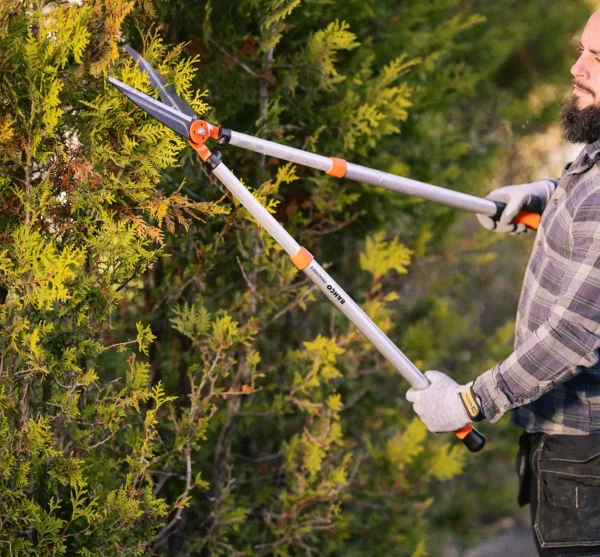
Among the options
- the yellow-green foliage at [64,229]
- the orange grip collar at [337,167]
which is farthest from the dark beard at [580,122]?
the yellow-green foliage at [64,229]

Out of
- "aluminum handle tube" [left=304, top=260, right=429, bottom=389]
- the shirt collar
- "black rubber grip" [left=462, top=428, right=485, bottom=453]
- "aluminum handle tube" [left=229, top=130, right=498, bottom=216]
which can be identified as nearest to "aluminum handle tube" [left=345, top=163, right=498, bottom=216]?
"aluminum handle tube" [left=229, top=130, right=498, bottom=216]

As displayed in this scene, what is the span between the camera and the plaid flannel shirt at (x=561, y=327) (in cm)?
245

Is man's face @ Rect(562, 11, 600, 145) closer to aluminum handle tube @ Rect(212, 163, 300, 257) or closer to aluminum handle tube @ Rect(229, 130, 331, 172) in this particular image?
aluminum handle tube @ Rect(229, 130, 331, 172)

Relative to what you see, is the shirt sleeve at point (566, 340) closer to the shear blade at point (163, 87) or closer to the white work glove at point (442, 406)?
the white work glove at point (442, 406)

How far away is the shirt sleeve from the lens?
244 cm

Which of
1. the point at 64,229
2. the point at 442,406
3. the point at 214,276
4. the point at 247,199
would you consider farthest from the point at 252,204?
the point at 214,276

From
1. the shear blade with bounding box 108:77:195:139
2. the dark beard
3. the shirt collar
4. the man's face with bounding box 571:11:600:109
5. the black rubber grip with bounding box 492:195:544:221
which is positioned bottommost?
the black rubber grip with bounding box 492:195:544:221

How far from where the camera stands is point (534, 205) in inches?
132

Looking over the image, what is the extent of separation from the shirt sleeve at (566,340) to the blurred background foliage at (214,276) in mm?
1098

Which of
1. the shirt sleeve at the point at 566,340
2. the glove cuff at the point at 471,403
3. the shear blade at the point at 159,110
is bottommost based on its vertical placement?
the glove cuff at the point at 471,403

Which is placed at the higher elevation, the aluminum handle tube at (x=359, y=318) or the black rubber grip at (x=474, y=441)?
the aluminum handle tube at (x=359, y=318)

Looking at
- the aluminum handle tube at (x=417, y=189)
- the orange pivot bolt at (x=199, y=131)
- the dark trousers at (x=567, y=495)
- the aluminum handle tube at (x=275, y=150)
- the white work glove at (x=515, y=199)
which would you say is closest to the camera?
the orange pivot bolt at (x=199, y=131)

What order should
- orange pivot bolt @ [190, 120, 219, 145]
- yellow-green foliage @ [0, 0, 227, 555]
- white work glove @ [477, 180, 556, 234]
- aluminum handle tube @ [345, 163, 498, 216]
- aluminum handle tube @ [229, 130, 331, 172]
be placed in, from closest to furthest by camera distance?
yellow-green foliage @ [0, 0, 227, 555] < orange pivot bolt @ [190, 120, 219, 145] < aluminum handle tube @ [229, 130, 331, 172] < aluminum handle tube @ [345, 163, 498, 216] < white work glove @ [477, 180, 556, 234]

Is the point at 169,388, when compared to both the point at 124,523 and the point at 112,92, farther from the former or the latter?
the point at 112,92
